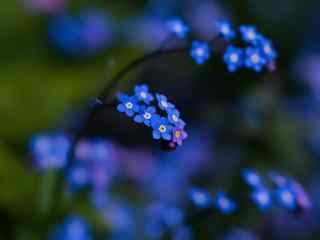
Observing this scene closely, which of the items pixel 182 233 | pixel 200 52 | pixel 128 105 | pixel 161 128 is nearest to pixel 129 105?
pixel 128 105

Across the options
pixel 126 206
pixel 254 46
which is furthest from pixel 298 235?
pixel 254 46

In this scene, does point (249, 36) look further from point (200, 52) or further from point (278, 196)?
point (278, 196)

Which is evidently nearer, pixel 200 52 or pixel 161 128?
pixel 161 128

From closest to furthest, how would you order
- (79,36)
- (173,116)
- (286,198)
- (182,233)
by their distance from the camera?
(173,116) < (286,198) < (182,233) < (79,36)

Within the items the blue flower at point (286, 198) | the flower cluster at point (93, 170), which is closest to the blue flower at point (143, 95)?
the blue flower at point (286, 198)

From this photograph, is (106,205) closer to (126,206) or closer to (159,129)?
(126,206)

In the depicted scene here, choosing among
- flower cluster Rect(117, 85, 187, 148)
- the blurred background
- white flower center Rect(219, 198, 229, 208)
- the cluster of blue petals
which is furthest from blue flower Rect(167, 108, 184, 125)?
the blurred background

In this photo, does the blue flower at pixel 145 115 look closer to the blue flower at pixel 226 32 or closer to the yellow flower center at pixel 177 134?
→ the yellow flower center at pixel 177 134

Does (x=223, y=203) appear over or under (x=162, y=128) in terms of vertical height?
over
